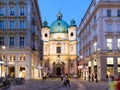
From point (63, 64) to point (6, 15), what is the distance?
6996 centimetres

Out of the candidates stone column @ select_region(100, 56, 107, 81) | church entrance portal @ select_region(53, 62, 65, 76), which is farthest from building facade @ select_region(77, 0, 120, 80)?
church entrance portal @ select_region(53, 62, 65, 76)

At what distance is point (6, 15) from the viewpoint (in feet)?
246

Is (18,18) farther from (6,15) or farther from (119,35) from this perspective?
(119,35)

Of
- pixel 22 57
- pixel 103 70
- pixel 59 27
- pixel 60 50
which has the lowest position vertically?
pixel 103 70

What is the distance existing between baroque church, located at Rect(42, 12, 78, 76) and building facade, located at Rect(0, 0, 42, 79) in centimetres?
6316

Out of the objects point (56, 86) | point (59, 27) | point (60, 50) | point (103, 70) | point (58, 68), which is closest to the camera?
point (56, 86)

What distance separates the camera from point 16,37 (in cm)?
7431

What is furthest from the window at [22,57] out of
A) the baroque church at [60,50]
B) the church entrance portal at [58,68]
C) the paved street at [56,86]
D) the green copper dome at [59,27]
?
the green copper dome at [59,27]

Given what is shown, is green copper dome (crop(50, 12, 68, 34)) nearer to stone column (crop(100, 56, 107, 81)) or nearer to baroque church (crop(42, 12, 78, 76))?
baroque church (crop(42, 12, 78, 76))

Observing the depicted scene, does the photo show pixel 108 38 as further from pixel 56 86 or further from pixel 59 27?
pixel 59 27

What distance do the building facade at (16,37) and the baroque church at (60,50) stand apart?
207 ft

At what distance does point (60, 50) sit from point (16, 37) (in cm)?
7191

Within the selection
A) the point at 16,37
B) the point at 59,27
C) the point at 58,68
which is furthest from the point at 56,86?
the point at 59,27

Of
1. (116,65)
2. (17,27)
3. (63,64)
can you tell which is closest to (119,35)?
(116,65)
